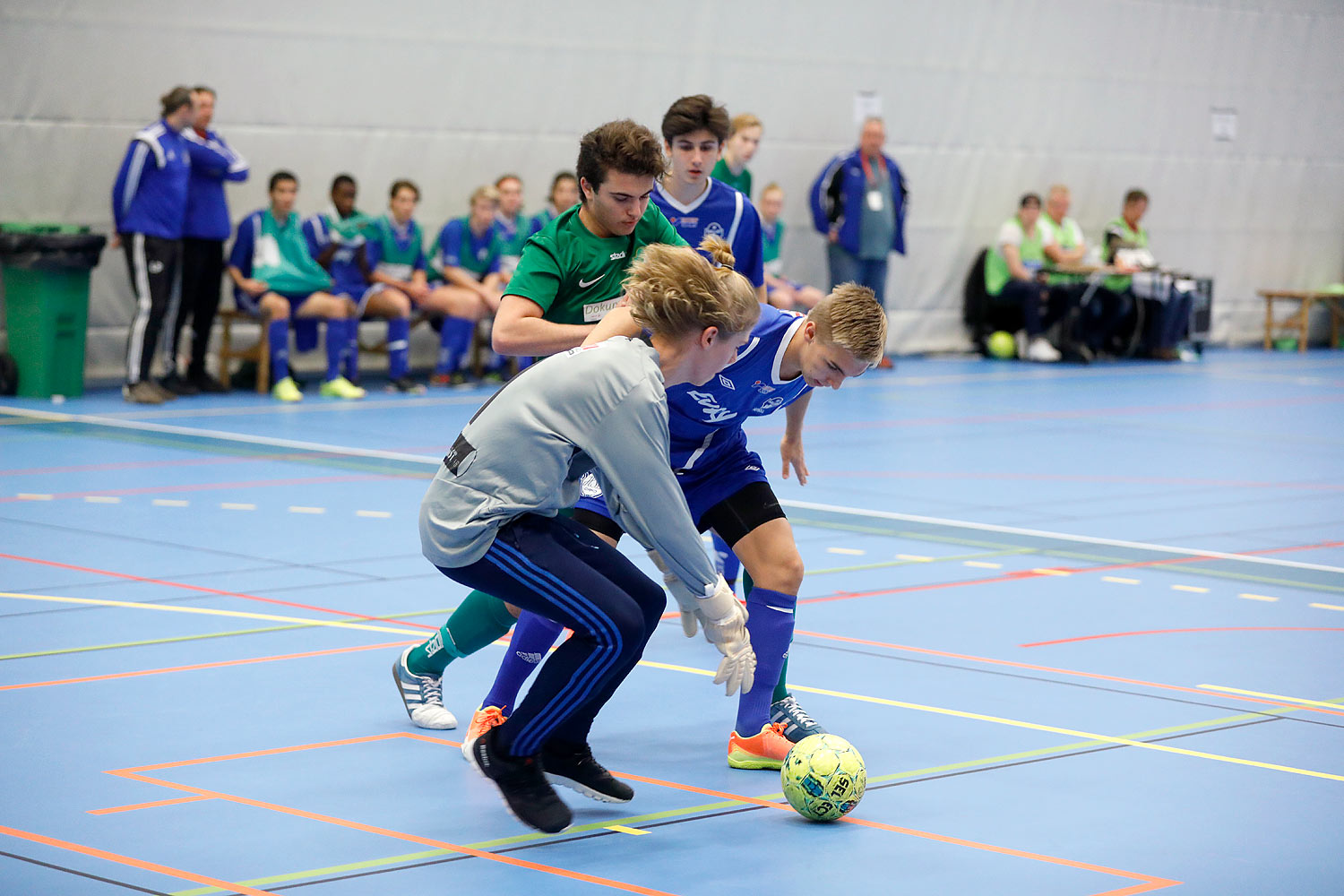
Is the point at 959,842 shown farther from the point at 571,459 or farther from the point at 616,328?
the point at 616,328

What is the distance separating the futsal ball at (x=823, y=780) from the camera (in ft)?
14.4

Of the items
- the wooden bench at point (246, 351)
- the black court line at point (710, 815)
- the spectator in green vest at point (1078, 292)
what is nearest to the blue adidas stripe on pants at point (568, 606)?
the black court line at point (710, 815)

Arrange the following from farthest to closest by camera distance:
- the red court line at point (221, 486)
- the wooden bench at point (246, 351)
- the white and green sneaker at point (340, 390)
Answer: the white and green sneaker at point (340, 390) < the wooden bench at point (246, 351) < the red court line at point (221, 486)

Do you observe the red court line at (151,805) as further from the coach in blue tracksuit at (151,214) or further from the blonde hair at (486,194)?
the blonde hair at (486,194)

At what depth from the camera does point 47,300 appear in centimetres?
1358

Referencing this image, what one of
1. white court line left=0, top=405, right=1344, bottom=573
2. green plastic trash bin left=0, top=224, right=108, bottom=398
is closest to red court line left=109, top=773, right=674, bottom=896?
white court line left=0, top=405, right=1344, bottom=573

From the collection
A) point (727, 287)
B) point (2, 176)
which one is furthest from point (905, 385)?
point (727, 287)

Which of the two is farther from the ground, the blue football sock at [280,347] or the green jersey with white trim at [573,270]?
the green jersey with white trim at [573,270]

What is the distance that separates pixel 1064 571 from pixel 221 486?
4.77 metres

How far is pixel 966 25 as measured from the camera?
20.4m

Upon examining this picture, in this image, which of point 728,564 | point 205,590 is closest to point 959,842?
point 728,564

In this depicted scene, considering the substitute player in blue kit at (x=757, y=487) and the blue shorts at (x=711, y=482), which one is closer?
the substitute player in blue kit at (x=757, y=487)

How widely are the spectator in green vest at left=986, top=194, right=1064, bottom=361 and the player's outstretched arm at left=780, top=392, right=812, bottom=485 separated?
568 inches

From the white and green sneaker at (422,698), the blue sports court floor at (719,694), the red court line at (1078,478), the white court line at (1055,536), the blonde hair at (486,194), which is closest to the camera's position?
the blue sports court floor at (719,694)
